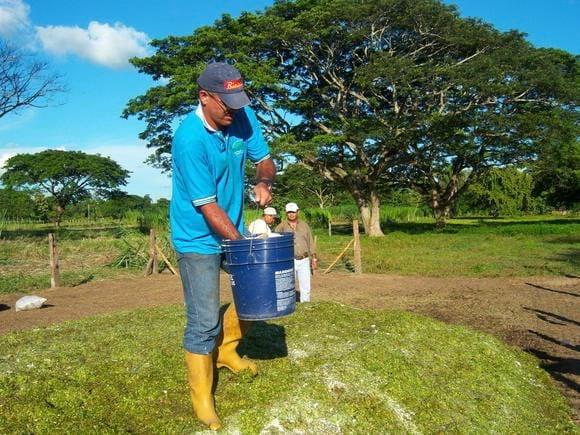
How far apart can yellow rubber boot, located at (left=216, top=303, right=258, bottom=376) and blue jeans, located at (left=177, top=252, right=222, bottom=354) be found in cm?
67

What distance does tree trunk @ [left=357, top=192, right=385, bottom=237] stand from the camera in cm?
2881

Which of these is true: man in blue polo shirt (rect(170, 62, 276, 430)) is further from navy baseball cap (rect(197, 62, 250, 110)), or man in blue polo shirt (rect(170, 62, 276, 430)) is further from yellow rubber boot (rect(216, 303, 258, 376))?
yellow rubber boot (rect(216, 303, 258, 376))

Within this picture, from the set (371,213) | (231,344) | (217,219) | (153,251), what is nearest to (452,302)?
(231,344)

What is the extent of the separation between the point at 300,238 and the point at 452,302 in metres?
3.22

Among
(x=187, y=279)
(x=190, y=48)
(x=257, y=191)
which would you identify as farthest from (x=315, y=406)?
(x=190, y=48)

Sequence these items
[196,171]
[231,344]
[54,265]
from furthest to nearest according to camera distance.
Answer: [54,265]
[231,344]
[196,171]

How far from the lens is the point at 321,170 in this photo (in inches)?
1126

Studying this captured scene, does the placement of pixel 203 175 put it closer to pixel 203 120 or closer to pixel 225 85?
pixel 203 120

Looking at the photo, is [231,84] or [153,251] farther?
[153,251]

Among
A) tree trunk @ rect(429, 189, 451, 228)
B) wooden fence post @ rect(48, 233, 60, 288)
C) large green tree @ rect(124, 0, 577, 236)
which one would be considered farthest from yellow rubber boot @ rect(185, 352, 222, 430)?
tree trunk @ rect(429, 189, 451, 228)

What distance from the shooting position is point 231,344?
3.90m

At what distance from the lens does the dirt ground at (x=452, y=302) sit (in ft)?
21.4

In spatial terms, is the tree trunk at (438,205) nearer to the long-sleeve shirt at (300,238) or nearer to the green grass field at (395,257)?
the green grass field at (395,257)

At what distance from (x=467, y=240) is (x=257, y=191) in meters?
22.5
